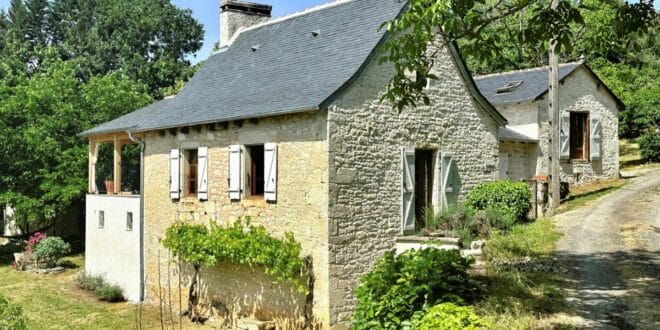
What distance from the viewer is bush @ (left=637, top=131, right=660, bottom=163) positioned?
2277cm

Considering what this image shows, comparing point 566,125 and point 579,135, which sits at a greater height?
point 566,125

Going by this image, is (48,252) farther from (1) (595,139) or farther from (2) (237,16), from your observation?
(1) (595,139)

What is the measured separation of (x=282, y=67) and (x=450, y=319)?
329 inches

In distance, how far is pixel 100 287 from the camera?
55.7 feet

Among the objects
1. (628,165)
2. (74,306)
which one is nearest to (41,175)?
(74,306)

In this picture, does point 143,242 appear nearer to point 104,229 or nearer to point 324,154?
point 104,229

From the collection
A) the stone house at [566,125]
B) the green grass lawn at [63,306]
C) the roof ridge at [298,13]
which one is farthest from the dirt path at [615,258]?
the green grass lawn at [63,306]

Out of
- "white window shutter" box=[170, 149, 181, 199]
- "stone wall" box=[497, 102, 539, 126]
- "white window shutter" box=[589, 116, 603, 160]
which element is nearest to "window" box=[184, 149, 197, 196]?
"white window shutter" box=[170, 149, 181, 199]

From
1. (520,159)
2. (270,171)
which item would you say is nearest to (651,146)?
(520,159)

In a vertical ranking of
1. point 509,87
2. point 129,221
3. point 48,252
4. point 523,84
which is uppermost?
point 523,84

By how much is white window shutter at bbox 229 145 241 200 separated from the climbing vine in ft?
2.00

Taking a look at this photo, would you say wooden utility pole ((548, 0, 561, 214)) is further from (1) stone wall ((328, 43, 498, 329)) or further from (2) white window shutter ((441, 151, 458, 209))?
(1) stone wall ((328, 43, 498, 329))

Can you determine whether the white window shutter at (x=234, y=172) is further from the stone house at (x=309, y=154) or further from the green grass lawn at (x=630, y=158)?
the green grass lawn at (x=630, y=158)

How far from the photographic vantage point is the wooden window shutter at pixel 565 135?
18.1 meters
